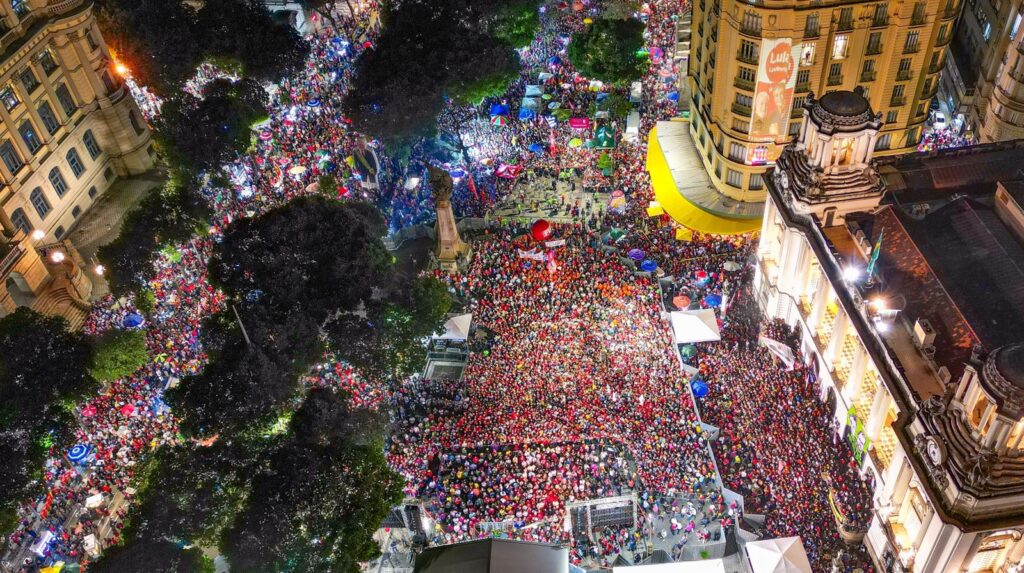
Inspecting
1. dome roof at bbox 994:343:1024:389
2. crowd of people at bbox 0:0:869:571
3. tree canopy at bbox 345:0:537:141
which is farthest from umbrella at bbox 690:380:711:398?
tree canopy at bbox 345:0:537:141

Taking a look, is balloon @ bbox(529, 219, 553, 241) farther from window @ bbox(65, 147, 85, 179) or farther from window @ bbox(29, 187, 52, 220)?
window @ bbox(65, 147, 85, 179)

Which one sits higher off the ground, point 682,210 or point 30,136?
point 30,136

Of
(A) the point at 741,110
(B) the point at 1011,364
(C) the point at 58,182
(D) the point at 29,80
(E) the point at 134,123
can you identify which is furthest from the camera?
(E) the point at 134,123

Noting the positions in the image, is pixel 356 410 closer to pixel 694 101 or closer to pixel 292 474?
pixel 292 474

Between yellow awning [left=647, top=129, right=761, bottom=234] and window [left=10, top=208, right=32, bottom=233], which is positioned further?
window [left=10, top=208, right=32, bottom=233]

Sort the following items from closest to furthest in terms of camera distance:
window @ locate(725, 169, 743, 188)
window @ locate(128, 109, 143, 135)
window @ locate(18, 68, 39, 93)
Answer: window @ locate(725, 169, 743, 188) → window @ locate(18, 68, 39, 93) → window @ locate(128, 109, 143, 135)

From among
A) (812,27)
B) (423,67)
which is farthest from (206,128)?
(812,27)

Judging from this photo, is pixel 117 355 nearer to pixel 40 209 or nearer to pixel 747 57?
pixel 40 209
